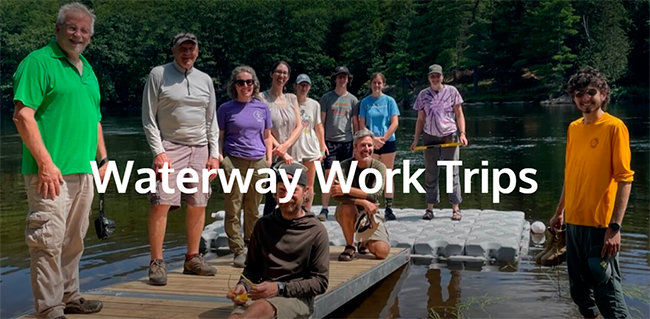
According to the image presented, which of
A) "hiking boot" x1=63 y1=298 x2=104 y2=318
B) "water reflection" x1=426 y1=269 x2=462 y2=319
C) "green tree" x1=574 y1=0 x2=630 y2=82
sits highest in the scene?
"green tree" x1=574 y1=0 x2=630 y2=82

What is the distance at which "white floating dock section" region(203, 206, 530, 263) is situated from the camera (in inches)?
299

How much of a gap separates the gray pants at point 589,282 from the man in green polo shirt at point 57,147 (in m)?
3.15

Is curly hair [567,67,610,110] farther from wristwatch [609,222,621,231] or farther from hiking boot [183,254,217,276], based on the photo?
hiking boot [183,254,217,276]

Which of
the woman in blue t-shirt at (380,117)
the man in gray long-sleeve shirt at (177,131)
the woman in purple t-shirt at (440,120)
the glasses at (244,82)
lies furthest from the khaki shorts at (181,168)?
the woman in purple t-shirt at (440,120)

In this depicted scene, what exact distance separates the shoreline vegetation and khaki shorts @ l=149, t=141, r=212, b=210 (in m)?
50.8

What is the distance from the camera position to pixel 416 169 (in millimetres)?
17266

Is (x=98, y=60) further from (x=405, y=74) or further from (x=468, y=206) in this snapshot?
(x=468, y=206)

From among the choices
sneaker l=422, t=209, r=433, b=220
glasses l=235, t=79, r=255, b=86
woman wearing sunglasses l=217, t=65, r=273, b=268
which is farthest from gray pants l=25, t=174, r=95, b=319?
sneaker l=422, t=209, r=433, b=220

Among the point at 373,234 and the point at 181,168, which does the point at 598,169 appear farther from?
the point at 181,168

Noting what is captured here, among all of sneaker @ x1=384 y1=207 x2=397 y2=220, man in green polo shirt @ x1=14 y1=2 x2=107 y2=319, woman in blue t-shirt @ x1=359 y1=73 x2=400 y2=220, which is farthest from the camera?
sneaker @ x1=384 y1=207 x2=397 y2=220

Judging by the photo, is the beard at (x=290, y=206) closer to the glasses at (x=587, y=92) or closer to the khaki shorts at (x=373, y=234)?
the glasses at (x=587, y=92)

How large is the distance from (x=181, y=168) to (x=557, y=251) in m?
2.95

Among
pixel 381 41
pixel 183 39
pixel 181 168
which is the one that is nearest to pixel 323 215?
pixel 181 168

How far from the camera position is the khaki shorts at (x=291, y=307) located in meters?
4.31
